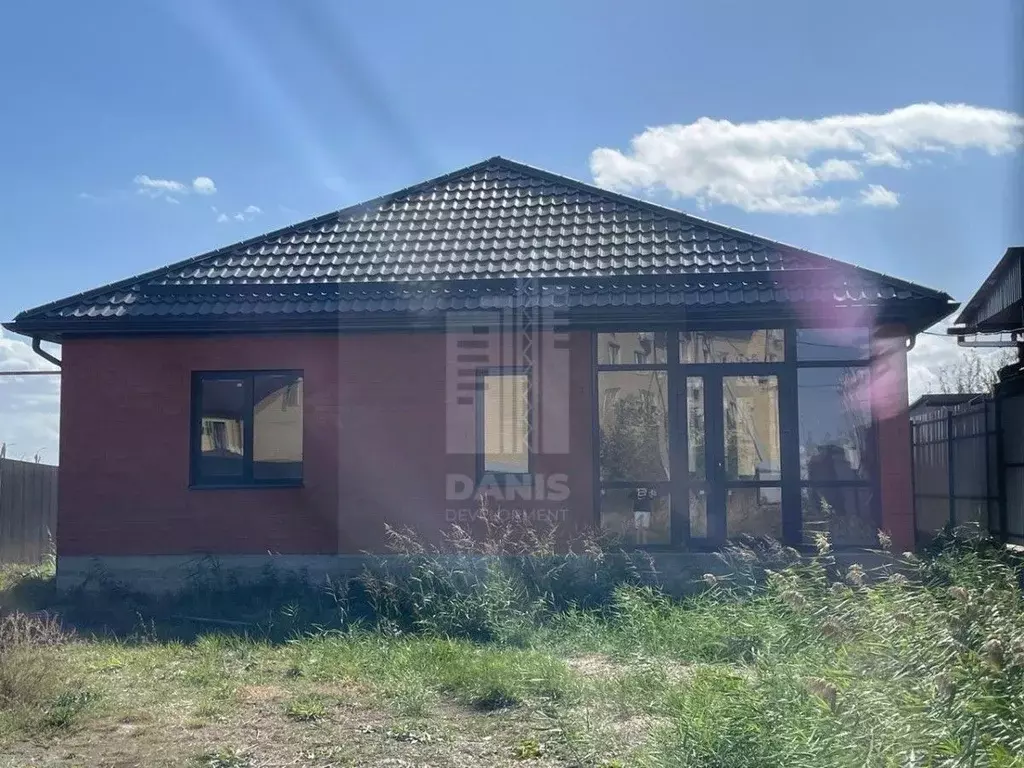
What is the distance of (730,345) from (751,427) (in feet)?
3.36

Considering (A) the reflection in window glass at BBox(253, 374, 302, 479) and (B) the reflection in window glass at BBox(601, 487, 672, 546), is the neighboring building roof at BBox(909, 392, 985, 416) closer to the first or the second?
(B) the reflection in window glass at BBox(601, 487, 672, 546)

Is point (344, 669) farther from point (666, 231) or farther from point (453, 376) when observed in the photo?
point (666, 231)

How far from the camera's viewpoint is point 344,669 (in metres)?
8.19

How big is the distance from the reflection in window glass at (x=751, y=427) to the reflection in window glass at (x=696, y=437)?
0.27 metres

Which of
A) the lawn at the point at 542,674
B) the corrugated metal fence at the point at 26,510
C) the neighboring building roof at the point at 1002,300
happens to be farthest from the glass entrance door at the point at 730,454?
the corrugated metal fence at the point at 26,510

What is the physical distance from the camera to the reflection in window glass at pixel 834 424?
39.3ft

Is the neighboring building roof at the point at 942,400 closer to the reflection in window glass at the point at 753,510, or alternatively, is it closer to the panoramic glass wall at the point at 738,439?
the panoramic glass wall at the point at 738,439

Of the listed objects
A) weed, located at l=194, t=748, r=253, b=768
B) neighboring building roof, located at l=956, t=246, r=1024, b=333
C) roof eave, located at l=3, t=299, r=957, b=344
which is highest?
neighboring building roof, located at l=956, t=246, r=1024, b=333

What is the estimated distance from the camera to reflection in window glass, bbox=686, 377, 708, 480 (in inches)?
477

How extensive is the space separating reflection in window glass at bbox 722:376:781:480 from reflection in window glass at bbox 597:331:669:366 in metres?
0.86

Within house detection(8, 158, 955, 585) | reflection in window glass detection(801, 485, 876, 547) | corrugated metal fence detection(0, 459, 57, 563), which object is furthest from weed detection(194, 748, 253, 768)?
corrugated metal fence detection(0, 459, 57, 563)

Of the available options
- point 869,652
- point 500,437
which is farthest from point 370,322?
point 869,652

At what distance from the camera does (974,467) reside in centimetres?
1425

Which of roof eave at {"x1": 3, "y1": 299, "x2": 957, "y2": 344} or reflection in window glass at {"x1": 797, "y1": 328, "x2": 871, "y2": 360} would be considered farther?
reflection in window glass at {"x1": 797, "y1": 328, "x2": 871, "y2": 360}
